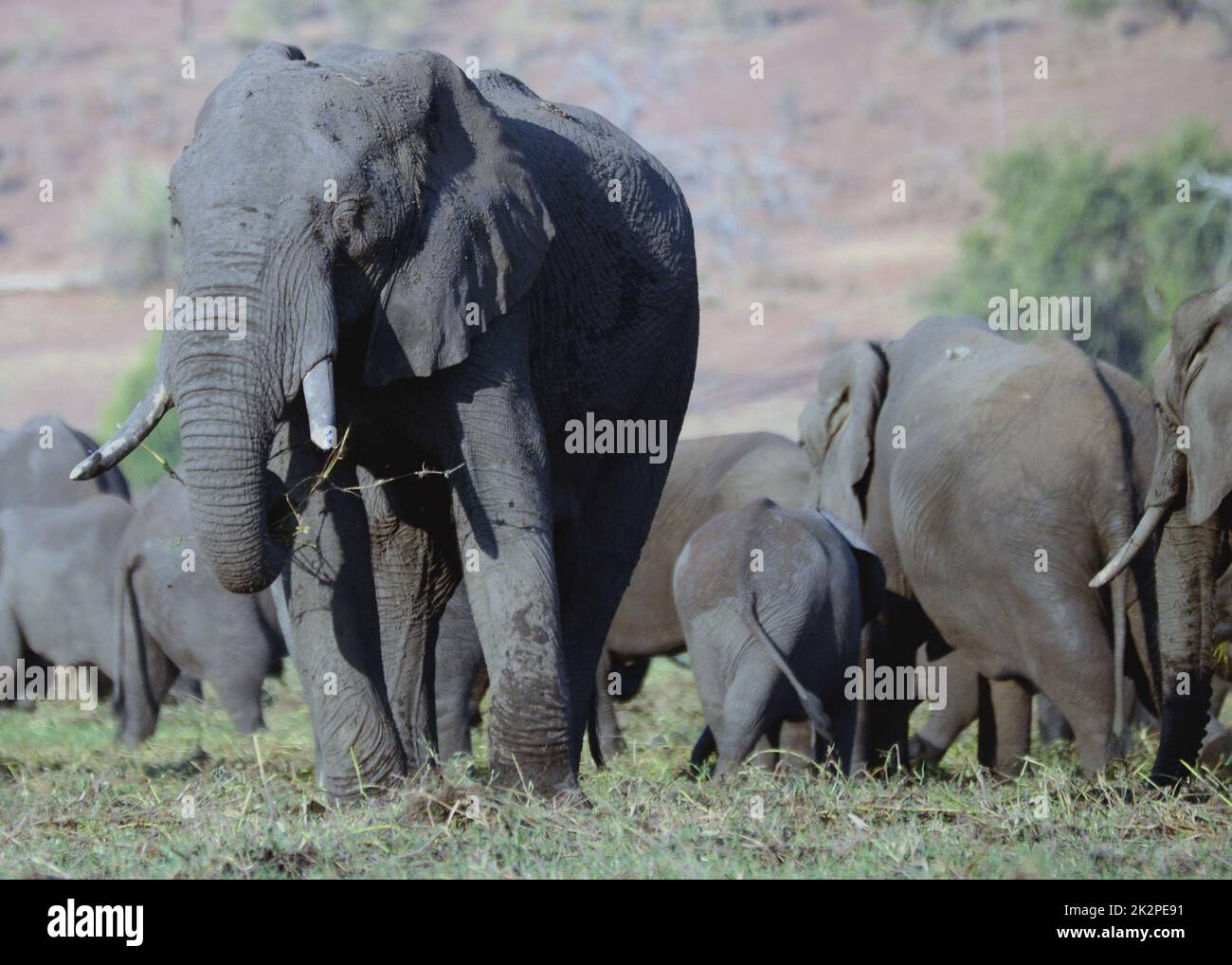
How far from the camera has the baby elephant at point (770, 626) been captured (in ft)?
22.7

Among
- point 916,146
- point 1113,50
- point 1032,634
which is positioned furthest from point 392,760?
point 1113,50

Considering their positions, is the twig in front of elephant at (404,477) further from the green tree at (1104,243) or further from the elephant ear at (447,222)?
the green tree at (1104,243)

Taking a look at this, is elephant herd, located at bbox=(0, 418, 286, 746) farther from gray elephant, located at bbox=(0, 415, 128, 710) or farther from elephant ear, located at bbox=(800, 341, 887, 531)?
elephant ear, located at bbox=(800, 341, 887, 531)

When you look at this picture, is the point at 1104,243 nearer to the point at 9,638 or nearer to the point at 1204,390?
the point at 9,638

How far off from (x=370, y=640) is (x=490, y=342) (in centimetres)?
83

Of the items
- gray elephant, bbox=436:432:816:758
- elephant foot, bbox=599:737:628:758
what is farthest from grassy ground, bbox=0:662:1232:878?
gray elephant, bbox=436:432:816:758

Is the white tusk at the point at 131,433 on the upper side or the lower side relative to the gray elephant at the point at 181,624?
upper

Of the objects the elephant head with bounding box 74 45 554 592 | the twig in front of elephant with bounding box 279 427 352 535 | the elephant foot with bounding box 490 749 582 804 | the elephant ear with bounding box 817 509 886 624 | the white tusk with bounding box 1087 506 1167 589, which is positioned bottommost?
the elephant foot with bounding box 490 749 582 804

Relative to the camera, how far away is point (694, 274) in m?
6.30

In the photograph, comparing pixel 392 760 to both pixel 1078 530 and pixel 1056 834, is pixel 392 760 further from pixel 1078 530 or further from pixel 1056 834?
pixel 1078 530

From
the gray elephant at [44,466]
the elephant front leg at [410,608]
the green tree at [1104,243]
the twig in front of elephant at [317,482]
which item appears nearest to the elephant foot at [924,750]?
the elephant front leg at [410,608]

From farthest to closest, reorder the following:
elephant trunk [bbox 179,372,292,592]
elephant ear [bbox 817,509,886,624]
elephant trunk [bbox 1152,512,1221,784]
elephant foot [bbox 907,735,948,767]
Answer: elephant foot [bbox 907,735,948,767] < elephant ear [bbox 817,509,886,624] < elephant trunk [bbox 1152,512,1221,784] < elephant trunk [bbox 179,372,292,592]

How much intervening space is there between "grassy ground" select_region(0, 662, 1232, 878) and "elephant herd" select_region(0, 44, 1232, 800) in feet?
0.91

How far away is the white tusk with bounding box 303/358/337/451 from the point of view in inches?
172
